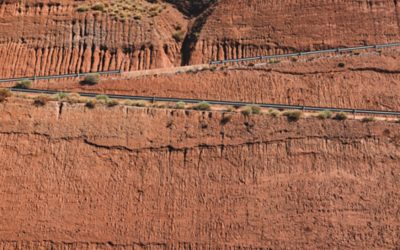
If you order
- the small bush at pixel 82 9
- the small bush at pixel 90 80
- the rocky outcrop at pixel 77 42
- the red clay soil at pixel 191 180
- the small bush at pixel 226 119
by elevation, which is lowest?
the red clay soil at pixel 191 180

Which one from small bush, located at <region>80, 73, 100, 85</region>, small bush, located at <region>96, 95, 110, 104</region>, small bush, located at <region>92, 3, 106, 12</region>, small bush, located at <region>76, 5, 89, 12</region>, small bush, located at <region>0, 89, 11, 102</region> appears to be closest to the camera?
small bush, located at <region>0, 89, 11, 102</region>

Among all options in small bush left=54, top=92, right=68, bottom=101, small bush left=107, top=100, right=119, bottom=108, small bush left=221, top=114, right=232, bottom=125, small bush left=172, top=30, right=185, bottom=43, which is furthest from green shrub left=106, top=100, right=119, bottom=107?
small bush left=172, top=30, right=185, bottom=43

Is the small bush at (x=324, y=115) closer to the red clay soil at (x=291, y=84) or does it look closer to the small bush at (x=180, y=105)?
the red clay soil at (x=291, y=84)

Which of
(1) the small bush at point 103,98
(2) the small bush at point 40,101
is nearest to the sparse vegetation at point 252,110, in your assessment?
(1) the small bush at point 103,98

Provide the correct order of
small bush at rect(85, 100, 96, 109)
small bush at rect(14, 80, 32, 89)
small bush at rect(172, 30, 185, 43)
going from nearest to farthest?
small bush at rect(85, 100, 96, 109) → small bush at rect(14, 80, 32, 89) → small bush at rect(172, 30, 185, 43)

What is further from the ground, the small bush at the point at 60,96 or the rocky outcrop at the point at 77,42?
the rocky outcrop at the point at 77,42

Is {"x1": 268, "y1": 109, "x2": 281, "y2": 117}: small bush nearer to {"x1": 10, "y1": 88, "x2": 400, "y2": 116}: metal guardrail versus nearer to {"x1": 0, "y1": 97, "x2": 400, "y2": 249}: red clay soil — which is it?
{"x1": 0, "y1": 97, "x2": 400, "y2": 249}: red clay soil
